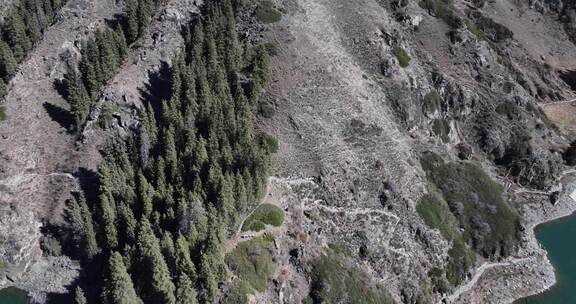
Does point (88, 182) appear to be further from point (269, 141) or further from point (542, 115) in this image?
point (542, 115)

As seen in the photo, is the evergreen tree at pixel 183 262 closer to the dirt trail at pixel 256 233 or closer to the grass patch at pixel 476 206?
the dirt trail at pixel 256 233

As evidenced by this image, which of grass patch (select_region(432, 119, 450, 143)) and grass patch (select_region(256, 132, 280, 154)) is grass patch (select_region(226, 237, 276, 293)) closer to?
grass patch (select_region(256, 132, 280, 154))

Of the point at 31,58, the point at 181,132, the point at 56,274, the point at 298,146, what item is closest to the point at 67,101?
the point at 31,58

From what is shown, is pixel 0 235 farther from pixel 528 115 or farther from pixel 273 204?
pixel 528 115

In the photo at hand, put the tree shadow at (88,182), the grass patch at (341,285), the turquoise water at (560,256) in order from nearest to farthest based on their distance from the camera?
the grass patch at (341,285) → the tree shadow at (88,182) → the turquoise water at (560,256)

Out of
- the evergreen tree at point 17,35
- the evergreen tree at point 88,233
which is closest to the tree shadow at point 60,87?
the evergreen tree at point 17,35
